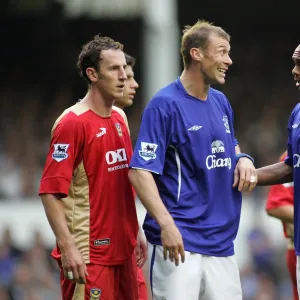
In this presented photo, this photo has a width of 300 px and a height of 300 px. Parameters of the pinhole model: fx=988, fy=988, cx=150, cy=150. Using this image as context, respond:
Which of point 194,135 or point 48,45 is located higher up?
point 48,45

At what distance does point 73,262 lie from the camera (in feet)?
19.1

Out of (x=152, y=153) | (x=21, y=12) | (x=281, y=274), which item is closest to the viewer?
(x=152, y=153)

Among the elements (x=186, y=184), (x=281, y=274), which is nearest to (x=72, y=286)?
(x=186, y=184)

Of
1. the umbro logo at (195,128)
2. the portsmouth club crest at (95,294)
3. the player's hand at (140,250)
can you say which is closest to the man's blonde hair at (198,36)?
the umbro logo at (195,128)

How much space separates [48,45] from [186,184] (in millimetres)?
14594

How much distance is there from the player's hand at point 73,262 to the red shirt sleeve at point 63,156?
0.33m

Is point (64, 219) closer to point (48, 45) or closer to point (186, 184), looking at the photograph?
point (186, 184)

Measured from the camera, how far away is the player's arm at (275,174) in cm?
652

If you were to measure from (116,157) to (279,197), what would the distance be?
2099mm

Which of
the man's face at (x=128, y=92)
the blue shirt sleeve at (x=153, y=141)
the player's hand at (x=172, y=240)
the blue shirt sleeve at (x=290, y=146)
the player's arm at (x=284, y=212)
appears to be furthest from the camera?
the player's arm at (x=284, y=212)

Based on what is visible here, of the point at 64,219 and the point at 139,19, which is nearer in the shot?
the point at 64,219

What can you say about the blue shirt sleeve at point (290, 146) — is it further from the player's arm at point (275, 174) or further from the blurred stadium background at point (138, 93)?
the blurred stadium background at point (138, 93)

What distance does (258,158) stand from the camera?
629 inches

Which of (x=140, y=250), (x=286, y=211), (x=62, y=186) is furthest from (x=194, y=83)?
(x=286, y=211)
